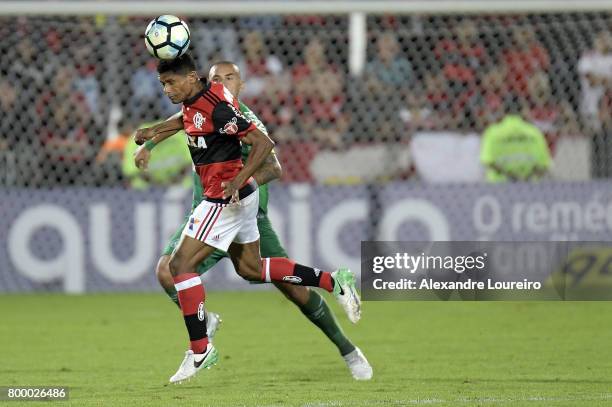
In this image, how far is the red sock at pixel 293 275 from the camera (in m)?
7.32

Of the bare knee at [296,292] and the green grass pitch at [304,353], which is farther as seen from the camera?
the bare knee at [296,292]

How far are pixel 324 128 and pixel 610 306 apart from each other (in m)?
3.50

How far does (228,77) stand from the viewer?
8.32m

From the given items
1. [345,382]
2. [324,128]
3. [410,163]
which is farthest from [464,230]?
[345,382]

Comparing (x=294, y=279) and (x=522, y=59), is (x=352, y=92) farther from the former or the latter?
(x=294, y=279)

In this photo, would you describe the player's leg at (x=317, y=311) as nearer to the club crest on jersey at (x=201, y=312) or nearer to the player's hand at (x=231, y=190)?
the club crest on jersey at (x=201, y=312)

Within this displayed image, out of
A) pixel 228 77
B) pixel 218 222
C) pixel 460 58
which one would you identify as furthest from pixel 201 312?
pixel 460 58

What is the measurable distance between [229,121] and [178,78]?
36 cm

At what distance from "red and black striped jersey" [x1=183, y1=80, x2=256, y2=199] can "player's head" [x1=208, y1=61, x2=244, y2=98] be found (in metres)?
1.14

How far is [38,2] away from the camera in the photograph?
11.9 metres

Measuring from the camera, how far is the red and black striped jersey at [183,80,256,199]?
22.7ft

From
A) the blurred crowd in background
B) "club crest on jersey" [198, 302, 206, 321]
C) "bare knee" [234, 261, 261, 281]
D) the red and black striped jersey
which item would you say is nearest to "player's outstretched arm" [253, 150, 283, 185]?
the red and black striped jersey

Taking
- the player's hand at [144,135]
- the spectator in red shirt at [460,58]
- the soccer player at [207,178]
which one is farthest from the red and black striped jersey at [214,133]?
the spectator in red shirt at [460,58]

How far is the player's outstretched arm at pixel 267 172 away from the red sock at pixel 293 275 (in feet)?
1.57
